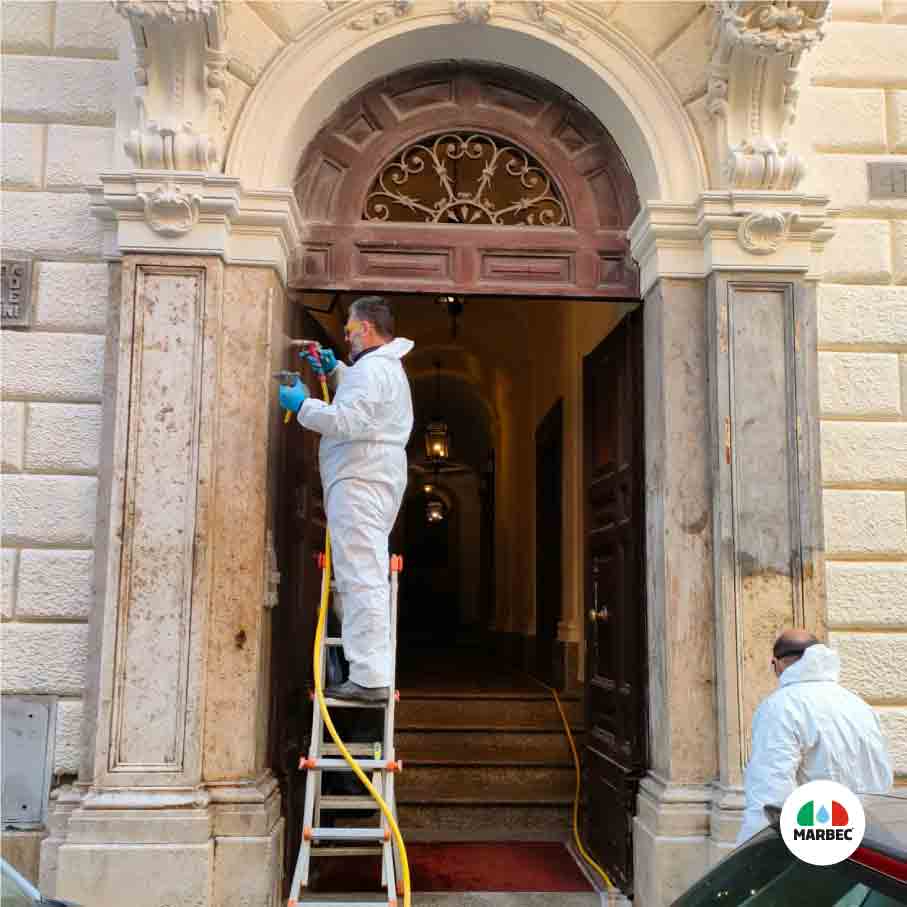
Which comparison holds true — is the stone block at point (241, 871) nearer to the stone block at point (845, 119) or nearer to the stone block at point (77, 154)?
the stone block at point (77, 154)

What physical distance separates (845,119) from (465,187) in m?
2.22

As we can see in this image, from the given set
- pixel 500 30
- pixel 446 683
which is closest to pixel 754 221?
pixel 500 30

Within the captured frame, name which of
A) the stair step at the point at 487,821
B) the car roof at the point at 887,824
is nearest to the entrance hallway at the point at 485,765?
the stair step at the point at 487,821

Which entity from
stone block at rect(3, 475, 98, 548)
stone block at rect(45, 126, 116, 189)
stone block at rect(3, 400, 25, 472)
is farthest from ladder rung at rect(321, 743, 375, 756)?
stone block at rect(45, 126, 116, 189)

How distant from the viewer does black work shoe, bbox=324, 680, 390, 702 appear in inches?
201

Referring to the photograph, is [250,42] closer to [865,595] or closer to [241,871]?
[241,871]

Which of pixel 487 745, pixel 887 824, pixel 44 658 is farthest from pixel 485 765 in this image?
pixel 887 824

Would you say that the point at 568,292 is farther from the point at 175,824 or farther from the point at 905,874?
the point at 905,874

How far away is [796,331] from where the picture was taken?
17.9 ft

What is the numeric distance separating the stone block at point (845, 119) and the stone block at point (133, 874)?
16.6ft

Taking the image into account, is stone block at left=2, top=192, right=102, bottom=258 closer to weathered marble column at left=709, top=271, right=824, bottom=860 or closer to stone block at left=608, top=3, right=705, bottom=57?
stone block at left=608, top=3, right=705, bottom=57

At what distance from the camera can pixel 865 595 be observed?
5.54 metres

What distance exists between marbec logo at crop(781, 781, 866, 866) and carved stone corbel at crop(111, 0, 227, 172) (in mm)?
4354

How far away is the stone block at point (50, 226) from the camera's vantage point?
5.57 metres
